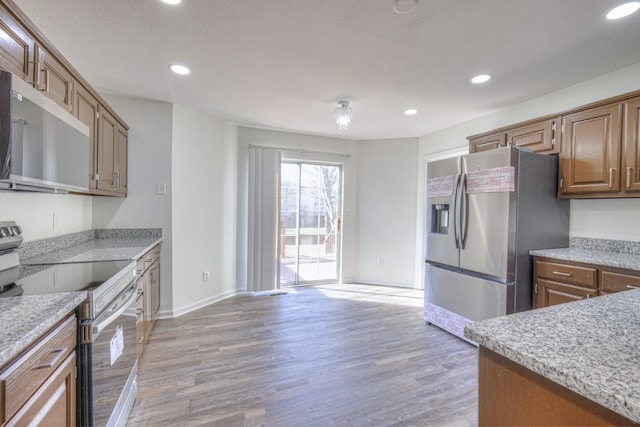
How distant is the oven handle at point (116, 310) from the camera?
1222 millimetres

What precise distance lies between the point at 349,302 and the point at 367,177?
2.07 metres

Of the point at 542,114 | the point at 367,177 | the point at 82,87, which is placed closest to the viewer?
the point at 82,87

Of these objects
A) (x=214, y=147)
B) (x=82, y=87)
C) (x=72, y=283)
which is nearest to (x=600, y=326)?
(x=72, y=283)

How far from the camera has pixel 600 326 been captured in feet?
2.67

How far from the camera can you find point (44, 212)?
2.12 m

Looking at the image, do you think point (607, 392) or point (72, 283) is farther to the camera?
point (72, 283)

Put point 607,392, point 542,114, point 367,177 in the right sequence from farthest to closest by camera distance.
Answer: point 367,177 → point 542,114 → point 607,392

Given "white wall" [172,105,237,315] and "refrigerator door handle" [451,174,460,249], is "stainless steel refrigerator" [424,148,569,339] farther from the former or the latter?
"white wall" [172,105,237,315]

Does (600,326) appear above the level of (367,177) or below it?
below

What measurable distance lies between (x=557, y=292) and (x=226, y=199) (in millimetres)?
3653

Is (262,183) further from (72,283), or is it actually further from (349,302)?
(72,283)

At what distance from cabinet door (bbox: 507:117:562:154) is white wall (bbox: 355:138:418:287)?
1.74 m

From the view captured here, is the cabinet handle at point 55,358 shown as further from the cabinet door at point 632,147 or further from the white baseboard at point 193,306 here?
the cabinet door at point 632,147

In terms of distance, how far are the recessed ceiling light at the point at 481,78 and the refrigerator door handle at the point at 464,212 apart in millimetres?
822
